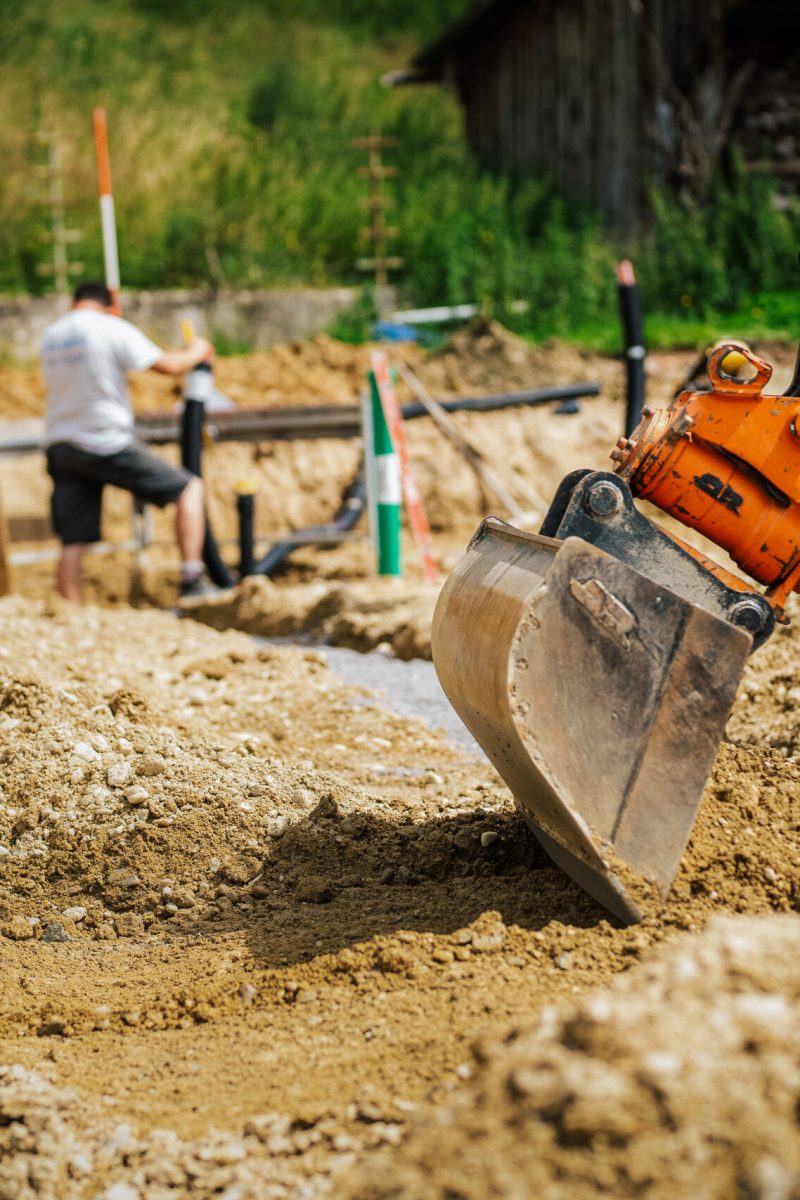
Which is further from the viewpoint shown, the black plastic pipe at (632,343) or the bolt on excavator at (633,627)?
the black plastic pipe at (632,343)

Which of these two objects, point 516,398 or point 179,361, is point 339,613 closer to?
point 179,361

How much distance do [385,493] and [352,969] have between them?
5006mm

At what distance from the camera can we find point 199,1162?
2.41 meters

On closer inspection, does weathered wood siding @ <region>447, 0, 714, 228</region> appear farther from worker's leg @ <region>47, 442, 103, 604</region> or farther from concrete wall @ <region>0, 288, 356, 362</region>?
worker's leg @ <region>47, 442, 103, 604</region>

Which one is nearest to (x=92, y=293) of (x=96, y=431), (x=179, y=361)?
(x=179, y=361)

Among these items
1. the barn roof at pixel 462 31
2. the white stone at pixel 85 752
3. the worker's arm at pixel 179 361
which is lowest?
the white stone at pixel 85 752

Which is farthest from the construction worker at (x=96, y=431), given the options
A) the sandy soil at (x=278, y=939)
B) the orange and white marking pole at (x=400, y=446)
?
the sandy soil at (x=278, y=939)

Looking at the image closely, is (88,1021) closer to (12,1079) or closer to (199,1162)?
(12,1079)

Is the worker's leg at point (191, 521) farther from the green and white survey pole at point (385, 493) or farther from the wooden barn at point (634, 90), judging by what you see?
the wooden barn at point (634, 90)

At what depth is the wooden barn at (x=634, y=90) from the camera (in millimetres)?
14055

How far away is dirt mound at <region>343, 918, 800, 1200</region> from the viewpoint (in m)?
1.85

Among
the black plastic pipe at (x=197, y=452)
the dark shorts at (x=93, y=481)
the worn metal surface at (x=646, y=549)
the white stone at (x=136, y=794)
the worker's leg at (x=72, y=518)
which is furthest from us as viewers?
the black plastic pipe at (x=197, y=452)

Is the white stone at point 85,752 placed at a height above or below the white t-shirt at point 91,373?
below

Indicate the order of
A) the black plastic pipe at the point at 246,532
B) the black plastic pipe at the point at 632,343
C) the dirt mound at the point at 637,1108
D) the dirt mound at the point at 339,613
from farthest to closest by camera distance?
1. the black plastic pipe at the point at 246,532
2. the black plastic pipe at the point at 632,343
3. the dirt mound at the point at 339,613
4. the dirt mound at the point at 637,1108
